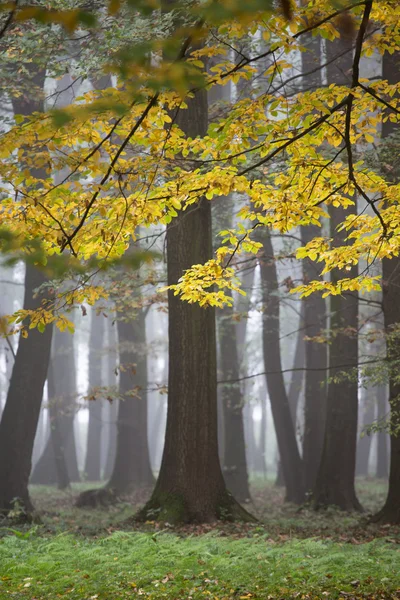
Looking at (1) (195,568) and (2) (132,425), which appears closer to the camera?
(1) (195,568)

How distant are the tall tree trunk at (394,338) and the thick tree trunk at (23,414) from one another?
6.32 meters

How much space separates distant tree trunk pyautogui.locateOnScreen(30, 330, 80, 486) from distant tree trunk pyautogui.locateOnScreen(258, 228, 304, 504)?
7523 millimetres

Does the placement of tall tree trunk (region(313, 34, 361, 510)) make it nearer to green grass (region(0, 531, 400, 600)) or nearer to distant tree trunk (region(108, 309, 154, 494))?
green grass (region(0, 531, 400, 600))

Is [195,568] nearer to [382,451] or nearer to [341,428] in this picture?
[341,428]

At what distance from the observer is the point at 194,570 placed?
645 cm

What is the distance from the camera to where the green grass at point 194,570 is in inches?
225

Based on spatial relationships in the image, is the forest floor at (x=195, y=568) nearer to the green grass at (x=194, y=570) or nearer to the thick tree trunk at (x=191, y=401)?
the green grass at (x=194, y=570)

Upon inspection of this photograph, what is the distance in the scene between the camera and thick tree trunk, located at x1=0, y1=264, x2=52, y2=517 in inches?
480

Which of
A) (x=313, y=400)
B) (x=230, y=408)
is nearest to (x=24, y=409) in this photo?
(x=230, y=408)

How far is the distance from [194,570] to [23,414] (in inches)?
275

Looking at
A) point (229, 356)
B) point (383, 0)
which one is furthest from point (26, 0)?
point (229, 356)

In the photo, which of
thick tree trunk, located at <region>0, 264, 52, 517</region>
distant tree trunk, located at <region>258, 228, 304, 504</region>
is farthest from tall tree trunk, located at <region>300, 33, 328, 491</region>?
thick tree trunk, located at <region>0, 264, 52, 517</region>

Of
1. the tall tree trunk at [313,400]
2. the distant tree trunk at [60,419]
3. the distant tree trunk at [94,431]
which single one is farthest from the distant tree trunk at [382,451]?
the distant tree trunk at [60,419]

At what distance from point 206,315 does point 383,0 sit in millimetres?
5422
